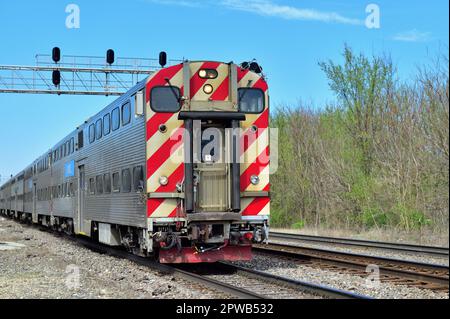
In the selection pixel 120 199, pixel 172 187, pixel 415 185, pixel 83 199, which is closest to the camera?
pixel 172 187

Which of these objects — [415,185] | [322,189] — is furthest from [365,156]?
[415,185]

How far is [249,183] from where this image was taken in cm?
1173

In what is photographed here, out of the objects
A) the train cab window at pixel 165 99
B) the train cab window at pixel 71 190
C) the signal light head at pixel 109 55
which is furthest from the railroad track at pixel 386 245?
the signal light head at pixel 109 55

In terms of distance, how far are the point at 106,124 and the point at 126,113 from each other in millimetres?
2267

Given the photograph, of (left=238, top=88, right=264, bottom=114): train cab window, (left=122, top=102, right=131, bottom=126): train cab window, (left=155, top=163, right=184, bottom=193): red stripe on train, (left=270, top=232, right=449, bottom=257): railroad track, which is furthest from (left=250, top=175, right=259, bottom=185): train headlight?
(left=270, top=232, right=449, bottom=257): railroad track

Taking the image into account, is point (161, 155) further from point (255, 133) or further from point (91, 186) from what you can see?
point (91, 186)

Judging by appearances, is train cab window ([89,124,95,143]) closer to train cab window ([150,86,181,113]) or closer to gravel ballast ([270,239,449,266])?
train cab window ([150,86,181,113])

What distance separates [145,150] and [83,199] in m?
7.49

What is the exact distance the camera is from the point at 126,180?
13.0m

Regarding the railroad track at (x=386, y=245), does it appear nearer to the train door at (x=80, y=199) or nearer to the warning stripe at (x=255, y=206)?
the warning stripe at (x=255, y=206)

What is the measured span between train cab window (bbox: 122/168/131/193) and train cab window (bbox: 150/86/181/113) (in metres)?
1.93

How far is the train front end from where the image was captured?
36.7 feet

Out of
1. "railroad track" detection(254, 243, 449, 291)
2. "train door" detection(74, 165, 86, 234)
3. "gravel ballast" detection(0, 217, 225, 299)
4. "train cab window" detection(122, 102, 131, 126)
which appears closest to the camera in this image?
"gravel ballast" detection(0, 217, 225, 299)

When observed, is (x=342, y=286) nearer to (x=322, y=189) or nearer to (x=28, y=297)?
(x=28, y=297)
